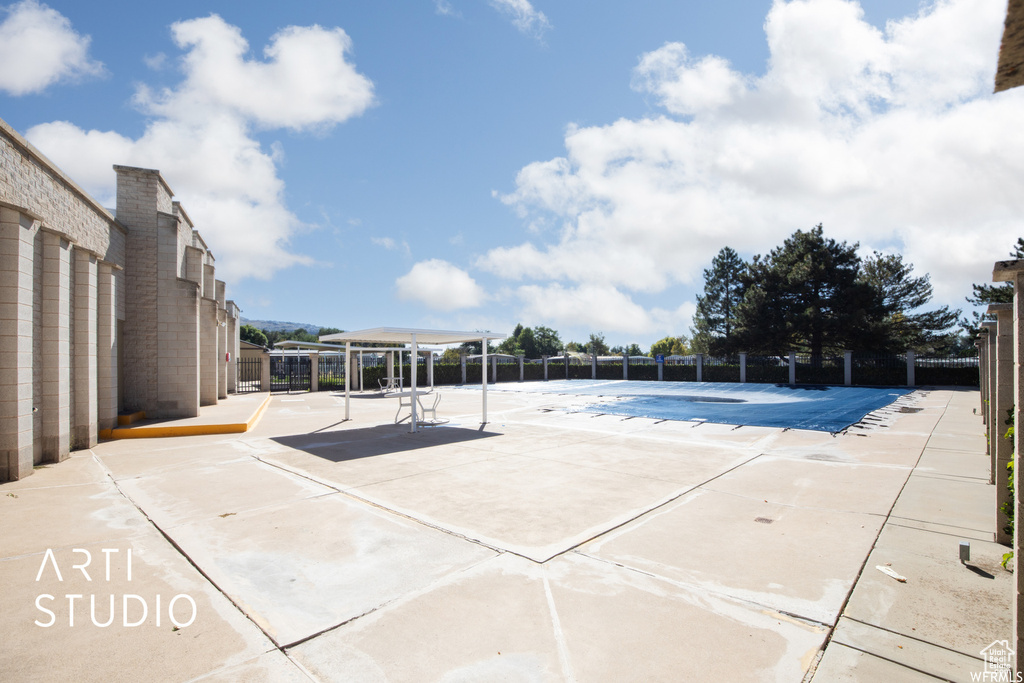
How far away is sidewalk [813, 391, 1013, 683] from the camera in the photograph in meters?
2.58

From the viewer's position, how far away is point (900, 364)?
27.5 meters

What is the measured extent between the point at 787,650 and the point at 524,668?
4.96 feet

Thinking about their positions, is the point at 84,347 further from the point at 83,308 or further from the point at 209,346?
the point at 209,346

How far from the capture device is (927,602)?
10.5 feet

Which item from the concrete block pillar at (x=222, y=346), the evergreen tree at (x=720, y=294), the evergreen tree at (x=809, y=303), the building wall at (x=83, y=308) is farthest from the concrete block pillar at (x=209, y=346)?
the evergreen tree at (x=720, y=294)

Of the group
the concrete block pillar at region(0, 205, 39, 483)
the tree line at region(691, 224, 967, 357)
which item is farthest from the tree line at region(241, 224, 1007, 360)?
the concrete block pillar at region(0, 205, 39, 483)

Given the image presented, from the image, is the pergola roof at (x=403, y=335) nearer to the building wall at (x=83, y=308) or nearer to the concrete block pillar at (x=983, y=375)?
the building wall at (x=83, y=308)

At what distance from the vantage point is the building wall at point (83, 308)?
6.75 m

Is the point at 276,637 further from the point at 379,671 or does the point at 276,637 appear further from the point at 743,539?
the point at 743,539

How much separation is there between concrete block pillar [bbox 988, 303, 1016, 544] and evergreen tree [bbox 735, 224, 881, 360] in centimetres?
2966

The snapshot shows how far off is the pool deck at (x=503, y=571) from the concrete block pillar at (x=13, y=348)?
48 centimetres

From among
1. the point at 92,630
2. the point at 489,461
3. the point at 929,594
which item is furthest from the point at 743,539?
the point at 92,630

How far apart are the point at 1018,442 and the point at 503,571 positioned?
10.2 ft

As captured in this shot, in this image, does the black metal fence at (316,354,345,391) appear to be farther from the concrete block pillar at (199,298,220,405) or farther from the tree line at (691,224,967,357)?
the tree line at (691,224,967,357)
